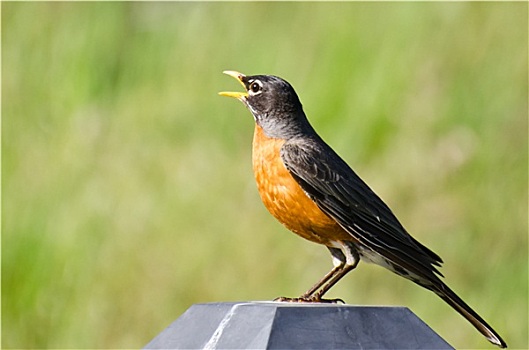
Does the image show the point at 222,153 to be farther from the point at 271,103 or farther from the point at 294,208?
the point at 294,208

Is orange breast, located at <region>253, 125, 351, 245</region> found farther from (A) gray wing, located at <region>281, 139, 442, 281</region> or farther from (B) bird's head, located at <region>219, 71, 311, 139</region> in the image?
(B) bird's head, located at <region>219, 71, 311, 139</region>

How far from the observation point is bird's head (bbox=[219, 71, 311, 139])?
12.0 ft

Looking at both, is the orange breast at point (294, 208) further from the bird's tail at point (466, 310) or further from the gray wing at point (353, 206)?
the bird's tail at point (466, 310)

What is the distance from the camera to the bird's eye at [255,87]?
12.1 ft

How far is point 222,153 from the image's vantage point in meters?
5.75

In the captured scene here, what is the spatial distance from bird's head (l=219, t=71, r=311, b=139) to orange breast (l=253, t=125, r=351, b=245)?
0.79ft

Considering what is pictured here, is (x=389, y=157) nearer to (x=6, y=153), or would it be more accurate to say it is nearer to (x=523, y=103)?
(x=523, y=103)

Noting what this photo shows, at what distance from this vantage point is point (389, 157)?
5641 millimetres

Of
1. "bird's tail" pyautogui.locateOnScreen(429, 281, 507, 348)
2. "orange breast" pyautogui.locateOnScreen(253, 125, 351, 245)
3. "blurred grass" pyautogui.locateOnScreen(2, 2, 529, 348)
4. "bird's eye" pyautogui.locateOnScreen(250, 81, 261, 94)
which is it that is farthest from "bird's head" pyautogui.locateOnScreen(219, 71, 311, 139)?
"blurred grass" pyautogui.locateOnScreen(2, 2, 529, 348)

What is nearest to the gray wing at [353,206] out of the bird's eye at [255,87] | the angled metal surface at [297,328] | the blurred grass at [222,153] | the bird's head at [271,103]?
the bird's head at [271,103]

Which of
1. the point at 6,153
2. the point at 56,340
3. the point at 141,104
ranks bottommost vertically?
the point at 56,340

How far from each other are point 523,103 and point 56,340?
295 cm

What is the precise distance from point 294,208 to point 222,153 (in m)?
2.42

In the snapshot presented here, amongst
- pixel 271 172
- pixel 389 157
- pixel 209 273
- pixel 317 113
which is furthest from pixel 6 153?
pixel 271 172
